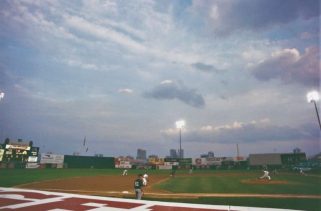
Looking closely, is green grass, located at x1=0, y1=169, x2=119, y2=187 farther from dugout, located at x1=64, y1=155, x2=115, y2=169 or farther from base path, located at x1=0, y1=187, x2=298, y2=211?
dugout, located at x1=64, y1=155, x2=115, y2=169

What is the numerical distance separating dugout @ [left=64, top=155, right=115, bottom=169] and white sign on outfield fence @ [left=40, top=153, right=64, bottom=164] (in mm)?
2439

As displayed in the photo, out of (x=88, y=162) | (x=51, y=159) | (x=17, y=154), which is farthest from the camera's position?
(x=88, y=162)

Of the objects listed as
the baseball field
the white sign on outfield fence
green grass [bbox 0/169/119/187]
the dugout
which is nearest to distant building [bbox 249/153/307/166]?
the baseball field

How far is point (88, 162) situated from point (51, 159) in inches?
524

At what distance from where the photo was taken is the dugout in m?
76.7

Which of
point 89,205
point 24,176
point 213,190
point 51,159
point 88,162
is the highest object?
point 51,159

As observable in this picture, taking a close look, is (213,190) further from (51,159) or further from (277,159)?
(277,159)

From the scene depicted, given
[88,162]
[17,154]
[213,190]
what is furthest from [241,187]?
[88,162]

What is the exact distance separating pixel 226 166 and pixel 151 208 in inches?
3141

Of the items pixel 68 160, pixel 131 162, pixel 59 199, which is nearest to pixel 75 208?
pixel 59 199

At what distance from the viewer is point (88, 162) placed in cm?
8106

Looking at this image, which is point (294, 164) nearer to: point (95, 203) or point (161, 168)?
point (161, 168)

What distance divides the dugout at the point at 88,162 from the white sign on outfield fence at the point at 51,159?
8.00 feet

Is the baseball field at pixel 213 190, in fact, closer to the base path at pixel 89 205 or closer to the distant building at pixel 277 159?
the base path at pixel 89 205
